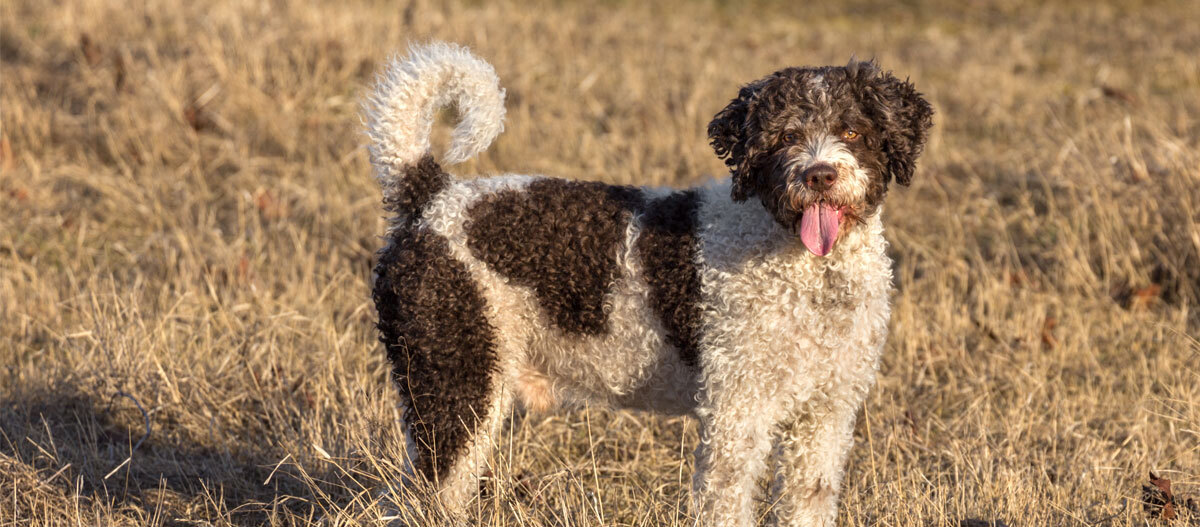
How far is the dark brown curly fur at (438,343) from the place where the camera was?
4.20 metres

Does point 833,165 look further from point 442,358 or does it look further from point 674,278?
point 442,358

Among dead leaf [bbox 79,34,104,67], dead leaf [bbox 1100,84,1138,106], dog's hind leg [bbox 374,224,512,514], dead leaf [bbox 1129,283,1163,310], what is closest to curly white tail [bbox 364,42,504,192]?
dog's hind leg [bbox 374,224,512,514]

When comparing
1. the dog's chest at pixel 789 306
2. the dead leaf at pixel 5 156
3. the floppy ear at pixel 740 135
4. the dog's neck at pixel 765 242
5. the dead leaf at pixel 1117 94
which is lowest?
the dead leaf at pixel 5 156

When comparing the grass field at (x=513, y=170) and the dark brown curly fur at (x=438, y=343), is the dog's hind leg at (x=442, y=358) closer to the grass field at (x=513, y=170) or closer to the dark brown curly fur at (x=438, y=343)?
the dark brown curly fur at (x=438, y=343)

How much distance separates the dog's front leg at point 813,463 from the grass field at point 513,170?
12.2 inches

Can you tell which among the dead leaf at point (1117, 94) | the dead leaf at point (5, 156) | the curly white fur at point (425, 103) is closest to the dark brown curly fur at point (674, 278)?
the curly white fur at point (425, 103)

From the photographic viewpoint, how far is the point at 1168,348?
6430 millimetres

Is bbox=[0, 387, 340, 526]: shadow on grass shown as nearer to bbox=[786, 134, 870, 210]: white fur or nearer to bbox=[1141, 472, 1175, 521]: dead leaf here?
bbox=[786, 134, 870, 210]: white fur

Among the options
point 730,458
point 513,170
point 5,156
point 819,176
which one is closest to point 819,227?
point 819,176

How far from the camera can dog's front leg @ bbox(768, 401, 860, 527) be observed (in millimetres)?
4266

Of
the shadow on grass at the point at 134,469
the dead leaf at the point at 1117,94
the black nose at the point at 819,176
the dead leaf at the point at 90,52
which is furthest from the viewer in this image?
the dead leaf at the point at 90,52

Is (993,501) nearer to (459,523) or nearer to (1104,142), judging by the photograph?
(459,523)

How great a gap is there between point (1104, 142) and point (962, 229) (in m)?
1.65

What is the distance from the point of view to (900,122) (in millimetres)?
4000
